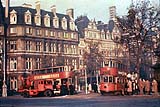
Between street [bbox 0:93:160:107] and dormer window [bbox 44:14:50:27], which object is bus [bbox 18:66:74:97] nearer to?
street [bbox 0:93:160:107]

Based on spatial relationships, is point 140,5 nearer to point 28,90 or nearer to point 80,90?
point 80,90

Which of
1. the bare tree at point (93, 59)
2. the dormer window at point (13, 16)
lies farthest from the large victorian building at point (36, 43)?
the bare tree at point (93, 59)

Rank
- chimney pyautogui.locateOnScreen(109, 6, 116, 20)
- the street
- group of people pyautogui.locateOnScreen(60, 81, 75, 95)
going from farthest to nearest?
1. group of people pyautogui.locateOnScreen(60, 81, 75, 95)
2. chimney pyautogui.locateOnScreen(109, 6, 116, 20)
3. the street

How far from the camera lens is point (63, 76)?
22.3 m

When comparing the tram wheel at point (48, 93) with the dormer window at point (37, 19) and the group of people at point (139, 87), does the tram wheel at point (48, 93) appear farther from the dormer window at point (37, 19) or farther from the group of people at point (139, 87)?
the dormer window at point (37, 19)

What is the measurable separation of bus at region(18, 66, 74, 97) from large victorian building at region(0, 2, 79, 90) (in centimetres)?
273

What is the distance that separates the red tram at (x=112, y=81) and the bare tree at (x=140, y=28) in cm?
430

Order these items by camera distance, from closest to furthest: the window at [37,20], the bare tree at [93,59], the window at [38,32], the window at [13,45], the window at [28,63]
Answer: the bare tree at [93,59] → the window at [28,63] → the window at [13,45] → the window at [38,32] → the window at [37,20]

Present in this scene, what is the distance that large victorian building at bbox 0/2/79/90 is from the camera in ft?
96.6

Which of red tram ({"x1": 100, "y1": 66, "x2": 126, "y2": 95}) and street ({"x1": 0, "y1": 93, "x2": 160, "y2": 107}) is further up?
red tram ({"x1": 100, "y1": 66, "x2": 126, "y2": 95})

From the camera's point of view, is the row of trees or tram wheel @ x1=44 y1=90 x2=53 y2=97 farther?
the row of trees

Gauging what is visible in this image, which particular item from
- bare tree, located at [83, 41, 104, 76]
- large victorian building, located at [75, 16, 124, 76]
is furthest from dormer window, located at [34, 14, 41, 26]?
bare tree, located at [83, 41, 104, 76]

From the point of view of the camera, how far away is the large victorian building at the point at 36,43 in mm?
29442

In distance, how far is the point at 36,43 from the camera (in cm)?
3036
